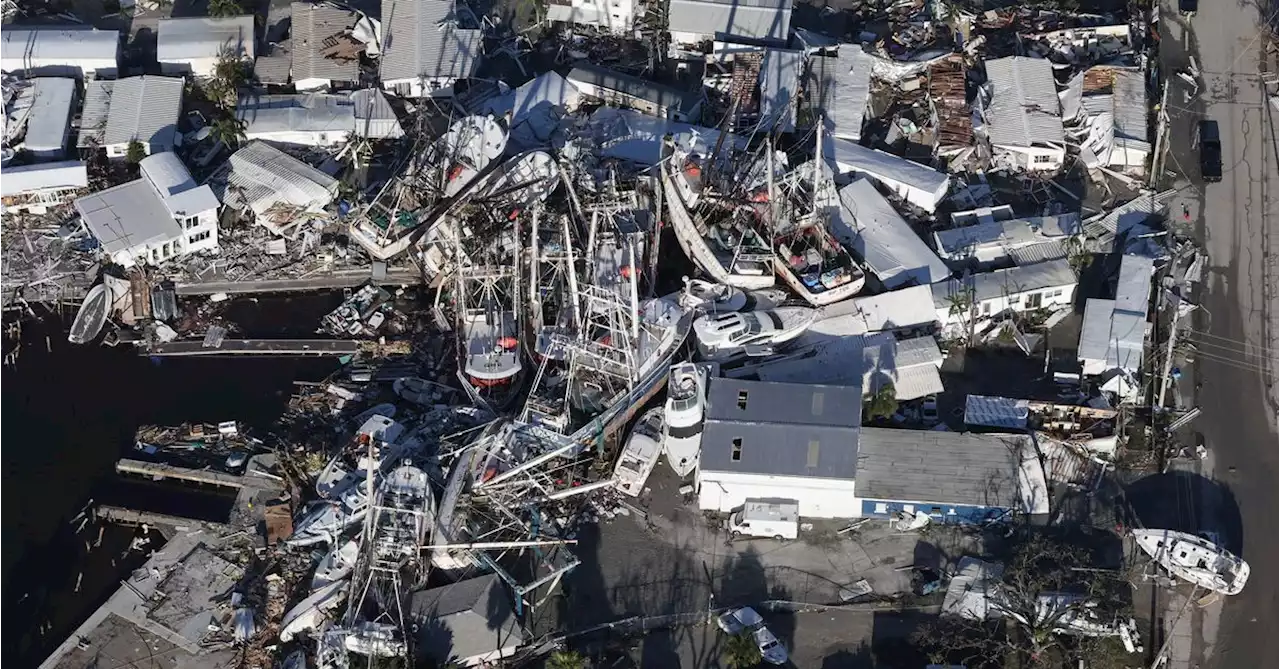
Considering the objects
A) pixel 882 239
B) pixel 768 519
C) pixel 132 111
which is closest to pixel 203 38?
pixel 132 111

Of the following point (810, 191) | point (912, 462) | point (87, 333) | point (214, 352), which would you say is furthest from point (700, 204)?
point (87, 333)

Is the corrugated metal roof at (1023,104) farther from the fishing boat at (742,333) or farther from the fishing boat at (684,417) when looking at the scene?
the fishing boat at (684,417)

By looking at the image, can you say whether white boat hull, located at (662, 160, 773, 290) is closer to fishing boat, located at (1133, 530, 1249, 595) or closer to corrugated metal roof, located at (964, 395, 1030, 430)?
corrugated metal roof, located at (964, 395, 1030, 430)

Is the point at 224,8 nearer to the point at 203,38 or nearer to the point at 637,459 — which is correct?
the point at 203,38

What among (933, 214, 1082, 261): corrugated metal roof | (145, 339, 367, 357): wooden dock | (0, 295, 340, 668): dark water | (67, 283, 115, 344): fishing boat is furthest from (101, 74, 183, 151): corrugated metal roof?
(933, 214, 1082, 261): corrugated metal roof

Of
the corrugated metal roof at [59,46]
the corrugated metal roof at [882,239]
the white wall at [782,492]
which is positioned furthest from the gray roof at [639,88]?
the corrugated metal roof at [59,46]

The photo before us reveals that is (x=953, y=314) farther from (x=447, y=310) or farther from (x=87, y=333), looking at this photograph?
(x=87, y=333)
